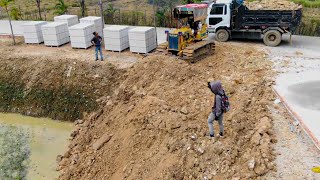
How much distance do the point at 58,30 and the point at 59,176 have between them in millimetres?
10049

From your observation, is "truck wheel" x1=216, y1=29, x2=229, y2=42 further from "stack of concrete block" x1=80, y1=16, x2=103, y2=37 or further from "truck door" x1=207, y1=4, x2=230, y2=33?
"stack of concrete block" x1=80, y1=16, x2=103, y2=37

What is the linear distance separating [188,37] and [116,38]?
372 centimetres

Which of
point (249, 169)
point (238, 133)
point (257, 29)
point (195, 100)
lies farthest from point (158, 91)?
point (257, 29)

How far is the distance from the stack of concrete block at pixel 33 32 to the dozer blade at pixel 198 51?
9112 millimetres

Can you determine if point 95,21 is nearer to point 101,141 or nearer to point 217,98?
point 101,141

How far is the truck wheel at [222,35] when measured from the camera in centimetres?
1852

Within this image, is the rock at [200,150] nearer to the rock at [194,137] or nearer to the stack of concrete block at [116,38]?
the rock at [194,137]

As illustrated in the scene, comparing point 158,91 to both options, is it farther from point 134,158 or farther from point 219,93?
point 219,93

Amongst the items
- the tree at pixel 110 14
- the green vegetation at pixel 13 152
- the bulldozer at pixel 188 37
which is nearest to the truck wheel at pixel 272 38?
the bulldozer at pixel 188 37

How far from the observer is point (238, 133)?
962 centimetres

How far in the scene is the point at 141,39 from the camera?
16344 millimetres

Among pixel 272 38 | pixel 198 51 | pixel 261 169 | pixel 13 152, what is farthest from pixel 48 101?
pixel 272 38

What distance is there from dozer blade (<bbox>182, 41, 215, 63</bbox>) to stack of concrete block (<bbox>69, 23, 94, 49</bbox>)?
5.78 m

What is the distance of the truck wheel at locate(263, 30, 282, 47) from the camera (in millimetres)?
17478
